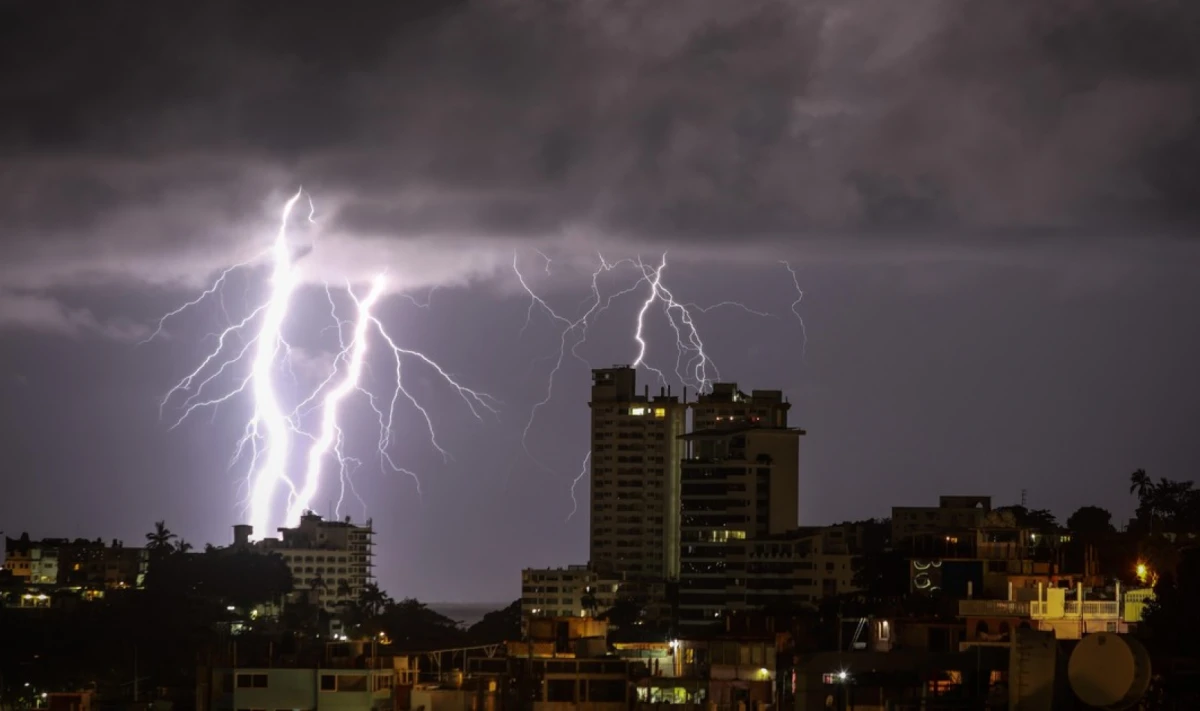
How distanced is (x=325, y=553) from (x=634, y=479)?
28193 millimetres

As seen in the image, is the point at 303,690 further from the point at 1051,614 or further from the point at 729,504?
the point at 729,504

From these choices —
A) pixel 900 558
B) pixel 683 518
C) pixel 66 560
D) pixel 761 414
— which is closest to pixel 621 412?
pixel 761 414

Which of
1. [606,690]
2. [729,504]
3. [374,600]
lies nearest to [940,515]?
[729,504]

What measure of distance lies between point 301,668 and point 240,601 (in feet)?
175

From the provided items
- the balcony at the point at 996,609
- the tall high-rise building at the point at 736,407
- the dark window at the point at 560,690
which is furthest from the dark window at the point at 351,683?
the tall high-rise building at the point at 736,407

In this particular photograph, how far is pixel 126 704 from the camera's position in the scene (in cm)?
3722

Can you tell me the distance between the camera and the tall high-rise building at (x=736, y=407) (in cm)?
9125

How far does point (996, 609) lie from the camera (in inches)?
1439

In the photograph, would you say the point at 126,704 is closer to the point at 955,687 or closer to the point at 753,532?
the point at 955,687

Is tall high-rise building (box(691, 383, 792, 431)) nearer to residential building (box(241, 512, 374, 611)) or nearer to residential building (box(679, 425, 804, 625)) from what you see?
residential building (box(679, 425, 804, 625))

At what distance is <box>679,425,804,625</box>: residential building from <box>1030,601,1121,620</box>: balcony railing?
127ft

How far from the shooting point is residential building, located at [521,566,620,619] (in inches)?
3339

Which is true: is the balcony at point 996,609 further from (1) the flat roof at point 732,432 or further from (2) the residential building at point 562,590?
(2) the residential building at point 562,590

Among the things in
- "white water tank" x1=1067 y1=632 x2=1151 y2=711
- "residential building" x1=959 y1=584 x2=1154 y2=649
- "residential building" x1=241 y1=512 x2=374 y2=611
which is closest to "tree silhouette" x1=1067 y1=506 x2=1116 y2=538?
"residential building" x1=959 y1=584 x2=1154 y2=649
